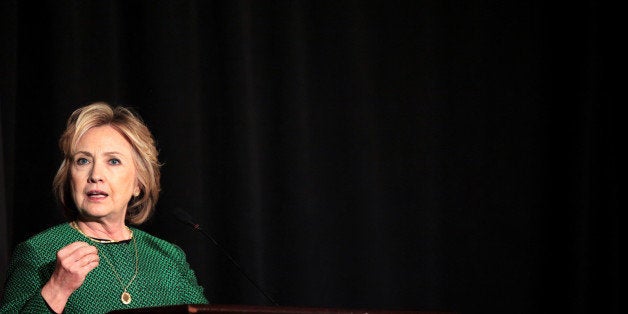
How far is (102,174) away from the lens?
2.71 meters

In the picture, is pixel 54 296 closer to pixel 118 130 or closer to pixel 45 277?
pixel 45 277

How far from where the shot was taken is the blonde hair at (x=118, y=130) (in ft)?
9.11

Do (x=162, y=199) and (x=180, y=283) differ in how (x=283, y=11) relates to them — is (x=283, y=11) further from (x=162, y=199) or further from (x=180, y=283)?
(x=180, y=283)

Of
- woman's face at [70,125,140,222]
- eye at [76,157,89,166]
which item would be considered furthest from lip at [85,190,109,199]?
eye at [76,157,89,166]

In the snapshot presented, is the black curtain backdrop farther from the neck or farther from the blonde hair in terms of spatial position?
the neck

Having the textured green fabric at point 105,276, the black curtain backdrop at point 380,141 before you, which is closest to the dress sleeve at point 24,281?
the textured green fabric at point 105,276

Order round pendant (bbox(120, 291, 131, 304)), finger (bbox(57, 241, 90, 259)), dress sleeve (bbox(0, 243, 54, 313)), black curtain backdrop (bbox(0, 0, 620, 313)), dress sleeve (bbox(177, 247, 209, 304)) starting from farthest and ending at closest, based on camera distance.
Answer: black curtain backdrop (bbox(0, 0, 620, 313)) → dress sleeve (bbox(177, 247, 209, 304)) → round pendant (bbox(120, 291, 131, 304)) → dress sleeve (bbox(0, 243, 54, 313)) → finger (bbox(57, 241, 90, 259))

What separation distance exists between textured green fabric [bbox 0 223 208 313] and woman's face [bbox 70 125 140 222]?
106 millimetres

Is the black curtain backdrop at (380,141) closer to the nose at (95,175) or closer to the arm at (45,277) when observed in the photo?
the nose at (95,175)

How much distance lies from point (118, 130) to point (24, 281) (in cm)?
63

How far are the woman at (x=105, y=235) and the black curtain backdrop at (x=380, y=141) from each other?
728 mm

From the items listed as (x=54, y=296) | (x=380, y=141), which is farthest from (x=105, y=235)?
(x=380, y=141)

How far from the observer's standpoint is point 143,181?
2971 millimetres

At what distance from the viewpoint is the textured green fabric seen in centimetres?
245
